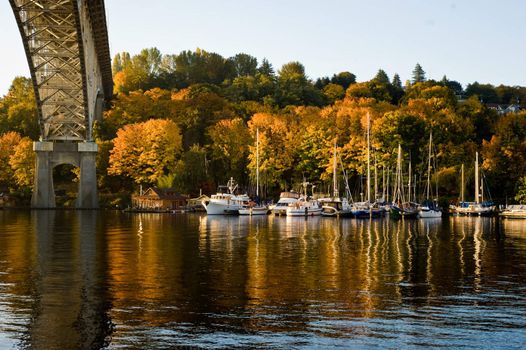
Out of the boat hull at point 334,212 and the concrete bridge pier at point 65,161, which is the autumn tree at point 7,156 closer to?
the concrete bridge pier at point 65,161

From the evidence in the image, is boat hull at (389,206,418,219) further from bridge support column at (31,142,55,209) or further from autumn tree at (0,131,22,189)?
autumn tree at (0,131,22,189)

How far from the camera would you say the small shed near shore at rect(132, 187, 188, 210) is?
103 meters

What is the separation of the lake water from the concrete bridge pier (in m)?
52.0

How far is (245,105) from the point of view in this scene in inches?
5064

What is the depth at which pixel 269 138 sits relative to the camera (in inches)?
4250

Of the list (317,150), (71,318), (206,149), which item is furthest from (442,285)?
(206,149)

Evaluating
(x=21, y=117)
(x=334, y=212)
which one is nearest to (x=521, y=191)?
(x=334, y=212)

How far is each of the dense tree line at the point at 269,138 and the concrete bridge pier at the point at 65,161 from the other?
918 centimetres

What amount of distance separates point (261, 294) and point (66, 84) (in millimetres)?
71234

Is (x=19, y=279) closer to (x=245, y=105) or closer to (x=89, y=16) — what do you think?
(x=89, y=16)

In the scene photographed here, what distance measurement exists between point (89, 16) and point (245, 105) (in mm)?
45294

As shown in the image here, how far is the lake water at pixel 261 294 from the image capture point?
2048 cm

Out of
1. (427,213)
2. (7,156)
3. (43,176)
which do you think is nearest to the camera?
(427,213)

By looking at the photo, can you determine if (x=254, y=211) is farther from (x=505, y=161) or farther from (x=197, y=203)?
(x=505, y=161)
